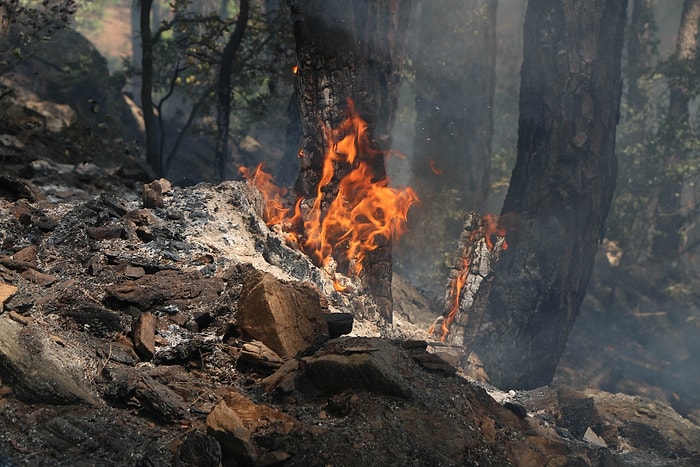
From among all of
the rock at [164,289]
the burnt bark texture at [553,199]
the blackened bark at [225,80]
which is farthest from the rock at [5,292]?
the blackened bark at [225,80]

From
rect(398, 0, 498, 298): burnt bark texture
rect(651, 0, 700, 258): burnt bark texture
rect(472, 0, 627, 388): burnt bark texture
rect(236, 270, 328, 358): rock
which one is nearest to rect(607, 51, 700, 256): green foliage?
rect(651, 0, 700, 258): burnt bark texture

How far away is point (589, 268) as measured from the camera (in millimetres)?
11625

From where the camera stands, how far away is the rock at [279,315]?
6234mm

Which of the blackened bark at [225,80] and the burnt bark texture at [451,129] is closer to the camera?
the blackened bark at [225,80]

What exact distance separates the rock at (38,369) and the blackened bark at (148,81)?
372 inches

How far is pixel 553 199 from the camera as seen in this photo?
11195 millimetres

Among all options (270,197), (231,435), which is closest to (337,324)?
(231,435)

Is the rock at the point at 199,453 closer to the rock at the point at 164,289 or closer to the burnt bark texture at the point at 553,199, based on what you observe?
the rock at the point at 164,289

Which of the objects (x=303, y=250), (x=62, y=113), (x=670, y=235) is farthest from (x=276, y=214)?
(x=670, y=235)

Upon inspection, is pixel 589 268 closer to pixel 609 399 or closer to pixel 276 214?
pixel 609 399

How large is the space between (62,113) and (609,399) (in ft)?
48.4

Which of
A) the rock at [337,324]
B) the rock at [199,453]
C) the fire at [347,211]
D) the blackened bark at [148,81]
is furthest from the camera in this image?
the blackened bark at [148,81]

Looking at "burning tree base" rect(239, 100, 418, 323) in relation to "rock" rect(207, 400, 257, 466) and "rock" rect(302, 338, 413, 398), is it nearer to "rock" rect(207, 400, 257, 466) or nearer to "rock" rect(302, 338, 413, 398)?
"rock" rect(302, 338, 413, 398)

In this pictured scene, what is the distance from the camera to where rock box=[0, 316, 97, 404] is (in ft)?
15.8
